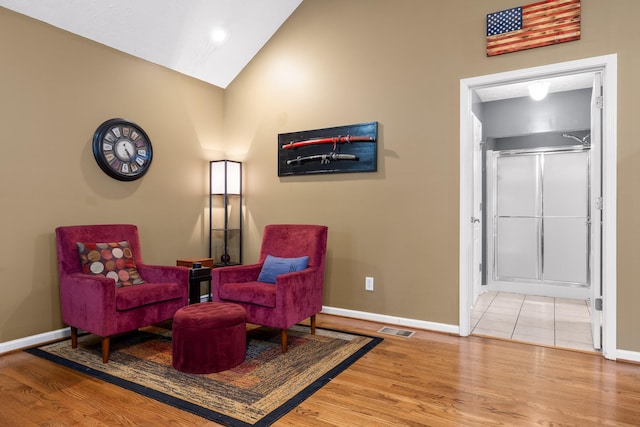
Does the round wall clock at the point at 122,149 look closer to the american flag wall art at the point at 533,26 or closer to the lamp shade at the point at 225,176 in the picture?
the lamp shade at the point at 225,176

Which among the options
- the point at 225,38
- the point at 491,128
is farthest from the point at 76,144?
the point at 491,128

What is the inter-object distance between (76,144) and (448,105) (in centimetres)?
320

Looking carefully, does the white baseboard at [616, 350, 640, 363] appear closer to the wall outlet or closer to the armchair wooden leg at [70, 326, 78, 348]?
the wall outlet

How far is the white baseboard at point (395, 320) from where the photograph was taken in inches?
138

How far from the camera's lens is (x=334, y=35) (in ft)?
13.5

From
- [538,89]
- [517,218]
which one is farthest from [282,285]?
[517,218]

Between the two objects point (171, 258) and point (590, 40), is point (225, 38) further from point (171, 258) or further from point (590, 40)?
point (590, 40)

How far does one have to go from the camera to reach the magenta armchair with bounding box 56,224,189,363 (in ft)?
9.16

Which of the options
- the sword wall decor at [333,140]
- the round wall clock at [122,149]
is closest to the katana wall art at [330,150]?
the sword wall decor at [333,140]

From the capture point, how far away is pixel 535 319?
13.1 feet

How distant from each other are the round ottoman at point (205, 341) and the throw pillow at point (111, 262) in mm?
856

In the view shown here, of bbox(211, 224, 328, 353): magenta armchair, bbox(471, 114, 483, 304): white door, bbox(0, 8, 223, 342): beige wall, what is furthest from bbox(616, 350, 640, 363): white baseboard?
bbox(0, 8, 223, 342): beige wall

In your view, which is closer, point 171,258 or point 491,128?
point 171,258

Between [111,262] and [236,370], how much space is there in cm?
142
